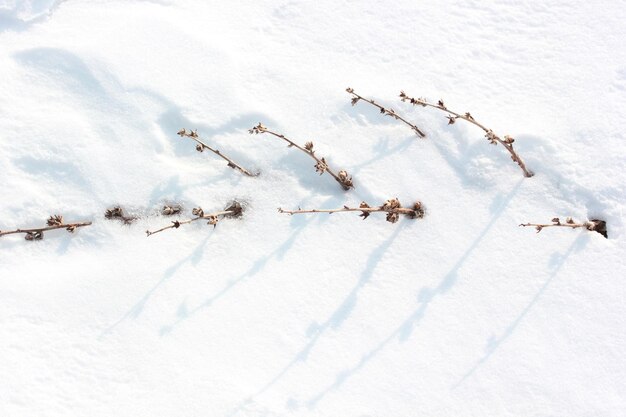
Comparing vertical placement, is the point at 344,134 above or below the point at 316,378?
above

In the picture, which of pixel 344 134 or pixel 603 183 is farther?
pixel 344 134

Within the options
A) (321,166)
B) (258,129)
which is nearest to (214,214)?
(258,129)

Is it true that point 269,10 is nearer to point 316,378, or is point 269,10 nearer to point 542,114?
point 542,114

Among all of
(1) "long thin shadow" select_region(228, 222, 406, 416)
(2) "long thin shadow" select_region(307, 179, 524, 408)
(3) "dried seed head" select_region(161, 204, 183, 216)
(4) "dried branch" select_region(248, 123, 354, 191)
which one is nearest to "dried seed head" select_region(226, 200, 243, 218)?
(3) "dried seed head" select_region(161, 204, 183, 216)

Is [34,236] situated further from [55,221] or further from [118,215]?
[118,215]

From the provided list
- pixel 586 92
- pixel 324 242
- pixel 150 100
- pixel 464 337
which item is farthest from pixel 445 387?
pixel 150 100

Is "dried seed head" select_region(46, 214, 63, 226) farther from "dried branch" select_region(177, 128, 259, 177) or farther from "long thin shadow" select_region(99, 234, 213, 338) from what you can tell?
"dried branch" select_region(177, 128, 259, 177)
